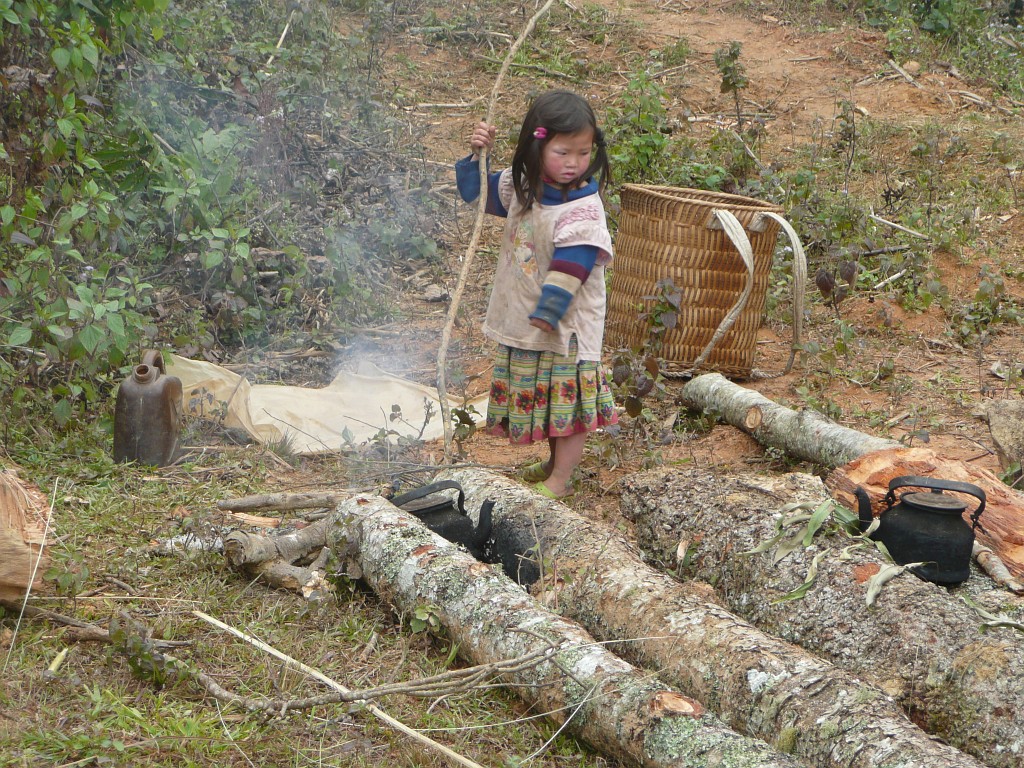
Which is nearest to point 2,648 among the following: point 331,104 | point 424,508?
point 424,508

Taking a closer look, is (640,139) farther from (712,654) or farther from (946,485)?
(712,654)

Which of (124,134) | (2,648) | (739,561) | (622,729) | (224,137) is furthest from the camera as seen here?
(224,137)

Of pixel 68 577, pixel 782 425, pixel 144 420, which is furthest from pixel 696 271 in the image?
pixel 68 577

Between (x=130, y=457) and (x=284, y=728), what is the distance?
1782 millimetres

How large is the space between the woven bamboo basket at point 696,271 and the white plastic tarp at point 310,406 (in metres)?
1.11

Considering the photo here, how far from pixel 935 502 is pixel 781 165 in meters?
5.43

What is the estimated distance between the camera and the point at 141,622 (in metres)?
2.72

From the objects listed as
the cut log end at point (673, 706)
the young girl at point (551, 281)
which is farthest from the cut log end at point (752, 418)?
the cut log end at point (673, 706)

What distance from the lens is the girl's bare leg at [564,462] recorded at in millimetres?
3877

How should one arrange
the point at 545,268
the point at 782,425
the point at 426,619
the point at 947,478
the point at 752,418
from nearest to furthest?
the point at 426,619 → the point at 947,478 → the point at 545,268 → the point at 782,425 → the point at 752,418

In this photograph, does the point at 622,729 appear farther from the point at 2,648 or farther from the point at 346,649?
the point at 2,648

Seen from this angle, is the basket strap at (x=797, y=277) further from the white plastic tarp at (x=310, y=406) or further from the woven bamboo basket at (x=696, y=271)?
the white plastic tarp at (x=310, y=406)

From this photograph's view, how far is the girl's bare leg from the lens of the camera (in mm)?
3877

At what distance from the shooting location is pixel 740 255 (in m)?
5.14
